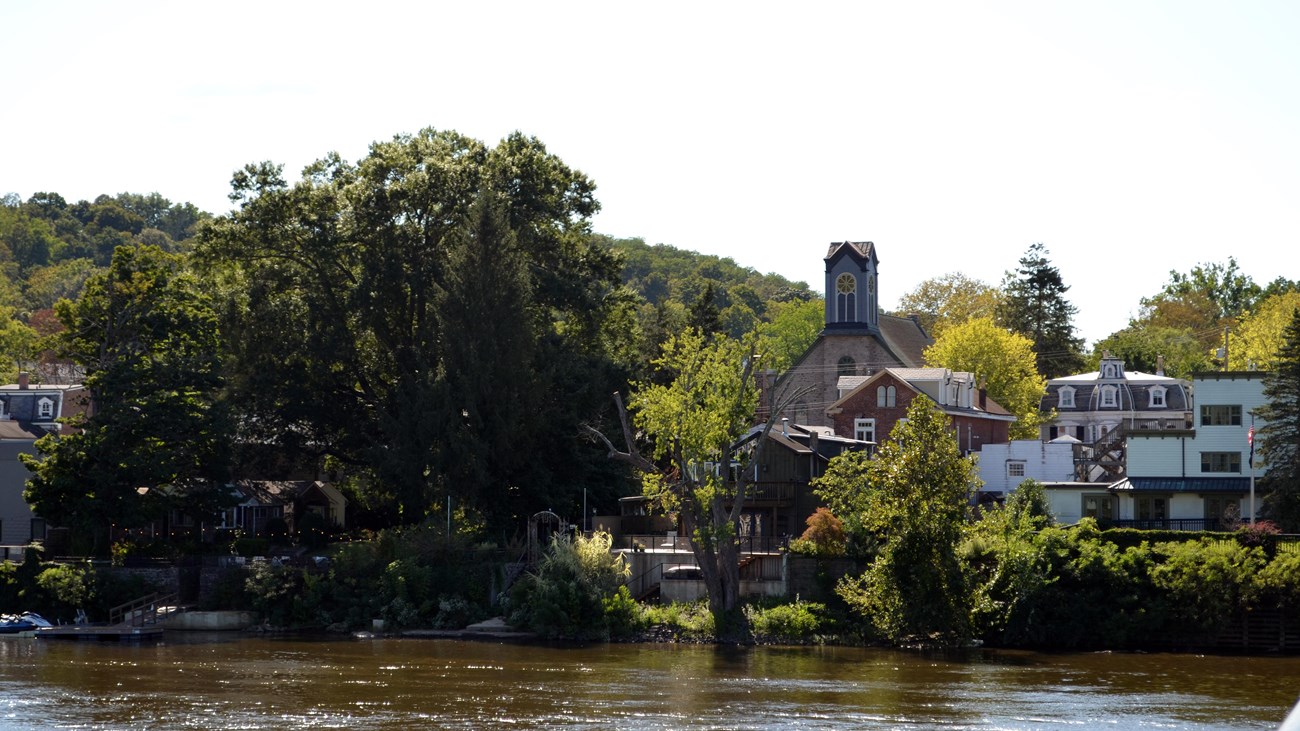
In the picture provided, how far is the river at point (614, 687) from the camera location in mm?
38781

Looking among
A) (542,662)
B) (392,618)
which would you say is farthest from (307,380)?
(542,662)

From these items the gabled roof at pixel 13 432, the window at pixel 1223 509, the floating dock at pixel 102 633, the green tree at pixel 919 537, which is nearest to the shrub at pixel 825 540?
the green tree at pixel 919 537

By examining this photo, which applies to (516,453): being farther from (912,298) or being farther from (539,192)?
(912,298)

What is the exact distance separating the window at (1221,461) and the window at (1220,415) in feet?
4.19

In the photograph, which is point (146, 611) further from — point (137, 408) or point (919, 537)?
point (919, 537)

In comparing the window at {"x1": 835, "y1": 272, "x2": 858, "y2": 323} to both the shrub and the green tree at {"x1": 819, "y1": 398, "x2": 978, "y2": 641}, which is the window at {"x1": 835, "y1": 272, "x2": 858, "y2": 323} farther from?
the green tree at {"x1": 819, "y1": 398, "x2": 978, "y2": 641}

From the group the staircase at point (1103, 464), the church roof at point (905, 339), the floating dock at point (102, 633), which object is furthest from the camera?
the church roof at point (905, 339)

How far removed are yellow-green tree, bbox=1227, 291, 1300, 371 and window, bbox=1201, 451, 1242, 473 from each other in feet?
83.4

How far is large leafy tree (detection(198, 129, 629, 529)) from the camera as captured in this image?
219 ft

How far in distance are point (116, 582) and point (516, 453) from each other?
1747 centimetres

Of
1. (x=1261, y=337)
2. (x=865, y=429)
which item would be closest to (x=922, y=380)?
(x=865, y=429)

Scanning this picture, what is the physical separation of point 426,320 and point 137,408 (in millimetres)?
14226

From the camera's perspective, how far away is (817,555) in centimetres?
5806

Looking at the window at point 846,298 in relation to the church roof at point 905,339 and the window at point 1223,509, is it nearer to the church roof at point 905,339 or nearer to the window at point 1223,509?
the church roof at point 905,339
